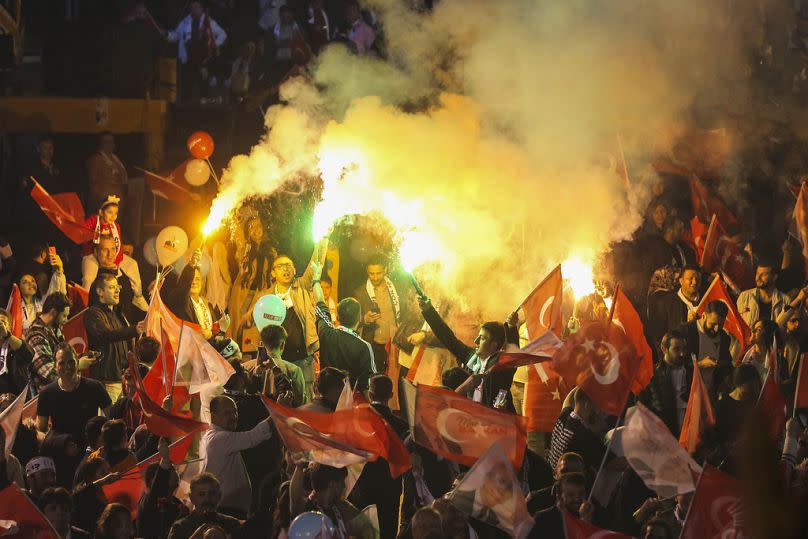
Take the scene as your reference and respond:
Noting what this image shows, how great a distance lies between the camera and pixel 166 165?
13898 mm

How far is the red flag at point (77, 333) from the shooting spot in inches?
378

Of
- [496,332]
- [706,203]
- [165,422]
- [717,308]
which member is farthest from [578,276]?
[165,422]

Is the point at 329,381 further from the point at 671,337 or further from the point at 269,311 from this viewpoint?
the point at 269,311

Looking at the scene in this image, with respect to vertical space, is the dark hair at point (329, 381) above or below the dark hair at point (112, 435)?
above

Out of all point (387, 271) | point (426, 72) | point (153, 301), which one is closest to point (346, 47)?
point (426, 72)

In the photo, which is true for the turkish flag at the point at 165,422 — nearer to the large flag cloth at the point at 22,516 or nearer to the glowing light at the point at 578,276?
the large flag cloth at the point at 22,516

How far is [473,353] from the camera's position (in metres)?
8.06

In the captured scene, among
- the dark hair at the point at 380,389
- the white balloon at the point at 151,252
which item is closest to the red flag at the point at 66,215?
the white balloon at the point at 151,252

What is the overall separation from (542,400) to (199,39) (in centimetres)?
731

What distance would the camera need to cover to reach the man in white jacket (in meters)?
14.2

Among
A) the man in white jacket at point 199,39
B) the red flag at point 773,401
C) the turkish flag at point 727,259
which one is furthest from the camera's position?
the man in white jacket at point 199,39

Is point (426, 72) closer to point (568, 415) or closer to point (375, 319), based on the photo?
point (375, 319)

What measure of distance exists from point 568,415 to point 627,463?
26.4 inches

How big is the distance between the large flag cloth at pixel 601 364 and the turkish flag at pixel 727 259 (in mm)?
4505
